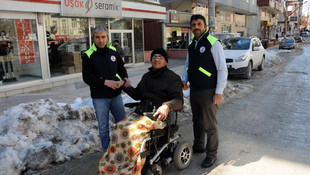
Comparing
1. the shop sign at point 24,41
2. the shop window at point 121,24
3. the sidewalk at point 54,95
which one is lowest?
the sidewalk at point 54,95

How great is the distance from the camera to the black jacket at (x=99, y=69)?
336 cm

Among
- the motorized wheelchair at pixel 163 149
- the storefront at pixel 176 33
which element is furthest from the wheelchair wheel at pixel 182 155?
the storefront at pixel 176 33

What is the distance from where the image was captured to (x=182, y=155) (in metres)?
3.51

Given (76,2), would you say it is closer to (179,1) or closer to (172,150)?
(172,150)

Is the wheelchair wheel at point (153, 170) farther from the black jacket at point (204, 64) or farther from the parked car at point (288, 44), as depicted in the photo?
the parked car at point (288, 44)

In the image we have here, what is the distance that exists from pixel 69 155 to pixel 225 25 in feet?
95.6

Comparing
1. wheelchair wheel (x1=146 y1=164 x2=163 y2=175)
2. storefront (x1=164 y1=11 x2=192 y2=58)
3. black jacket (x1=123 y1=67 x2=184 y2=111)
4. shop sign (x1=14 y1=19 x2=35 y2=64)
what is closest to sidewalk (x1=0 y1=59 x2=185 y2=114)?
shop sign (x1=14 y1=19 x2=35 y2=64)

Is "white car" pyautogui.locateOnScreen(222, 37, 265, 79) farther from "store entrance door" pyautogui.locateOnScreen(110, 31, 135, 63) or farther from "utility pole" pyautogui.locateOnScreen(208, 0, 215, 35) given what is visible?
"store entrance door" pyautogui.locateOnScreen(110, 31, 135, 63)

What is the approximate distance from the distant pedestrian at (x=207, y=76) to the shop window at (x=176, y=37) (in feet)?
51.6

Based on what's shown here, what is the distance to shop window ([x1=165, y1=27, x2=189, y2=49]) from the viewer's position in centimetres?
1934

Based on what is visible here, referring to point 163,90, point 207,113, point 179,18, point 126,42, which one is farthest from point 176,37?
point 163,90

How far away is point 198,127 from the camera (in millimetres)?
3939

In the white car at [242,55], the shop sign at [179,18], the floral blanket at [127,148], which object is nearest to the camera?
the floral blanket at [127,148]

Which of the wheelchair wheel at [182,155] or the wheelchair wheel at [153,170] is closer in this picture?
the wheelchair wheel at [153,170]
